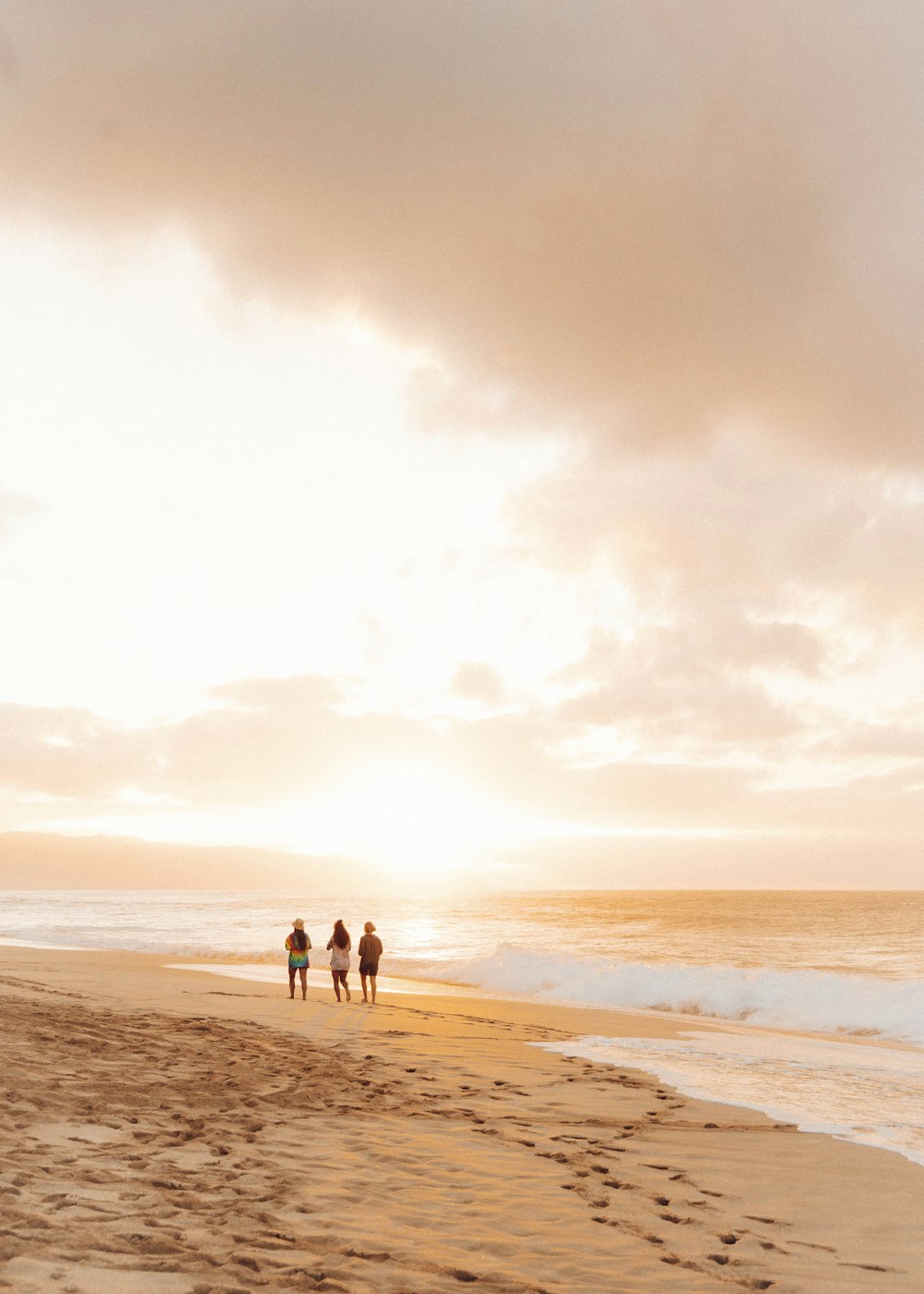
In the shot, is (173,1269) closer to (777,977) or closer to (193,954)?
(777,977)

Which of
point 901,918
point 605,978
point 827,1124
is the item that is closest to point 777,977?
point 605,978

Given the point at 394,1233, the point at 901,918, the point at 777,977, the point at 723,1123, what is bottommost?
the point at 901,918

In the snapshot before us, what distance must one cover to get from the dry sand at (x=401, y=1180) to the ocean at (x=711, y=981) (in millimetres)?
1893

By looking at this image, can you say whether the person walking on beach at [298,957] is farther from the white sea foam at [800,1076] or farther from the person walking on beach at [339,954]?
the white sea foam at [800,1076]

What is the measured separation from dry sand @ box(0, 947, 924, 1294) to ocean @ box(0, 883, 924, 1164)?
1893 mm

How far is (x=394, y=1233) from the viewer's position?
566 centimetres

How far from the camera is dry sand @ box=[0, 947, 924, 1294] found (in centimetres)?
511

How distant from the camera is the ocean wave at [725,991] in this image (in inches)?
903

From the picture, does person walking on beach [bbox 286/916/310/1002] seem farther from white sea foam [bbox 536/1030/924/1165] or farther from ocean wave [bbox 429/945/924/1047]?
ocean wave [bbox 429/945/924/1047]

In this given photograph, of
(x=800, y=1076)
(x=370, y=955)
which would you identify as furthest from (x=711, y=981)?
(x=800, y=1076)

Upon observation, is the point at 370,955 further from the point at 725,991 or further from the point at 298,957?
the point at 725,991

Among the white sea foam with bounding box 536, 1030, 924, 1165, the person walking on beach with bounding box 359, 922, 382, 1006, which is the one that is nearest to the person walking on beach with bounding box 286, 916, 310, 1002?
the person walking on beach with bounding box 359, 922, 382, 1006

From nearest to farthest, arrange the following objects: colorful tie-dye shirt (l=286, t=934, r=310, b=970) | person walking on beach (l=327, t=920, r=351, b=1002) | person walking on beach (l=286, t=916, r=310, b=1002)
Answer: person walking on beach (l=327, t=920, r=351, b=1002), person walking on beach (l=286, t=916, r=310, b=1002), colorful tie-dye shirt (l=286, t=934, r=310, b=970)

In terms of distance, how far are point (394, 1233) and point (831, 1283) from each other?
2.67m
